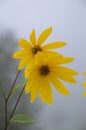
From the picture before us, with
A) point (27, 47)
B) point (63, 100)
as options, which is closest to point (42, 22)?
point (63, 100)

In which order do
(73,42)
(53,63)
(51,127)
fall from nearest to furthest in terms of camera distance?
(53,63)
(51,127)
(73,42)

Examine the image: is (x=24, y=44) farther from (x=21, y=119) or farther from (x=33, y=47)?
(x=21, y=119)

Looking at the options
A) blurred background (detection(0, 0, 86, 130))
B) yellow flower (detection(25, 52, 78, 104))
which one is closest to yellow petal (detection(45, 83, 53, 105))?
yellow flower (detection(25, 52, 78, 104))

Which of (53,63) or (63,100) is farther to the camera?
(63,100)

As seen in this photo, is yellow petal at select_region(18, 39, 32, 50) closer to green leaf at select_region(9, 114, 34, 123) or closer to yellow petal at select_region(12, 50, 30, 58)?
yellow petal at select_region(12, 50, 30, 58)

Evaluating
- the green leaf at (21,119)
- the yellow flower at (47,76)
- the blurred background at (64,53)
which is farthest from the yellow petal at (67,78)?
the blurred background at (64,53)

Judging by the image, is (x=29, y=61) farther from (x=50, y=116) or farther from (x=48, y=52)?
(x=50, y=116)
